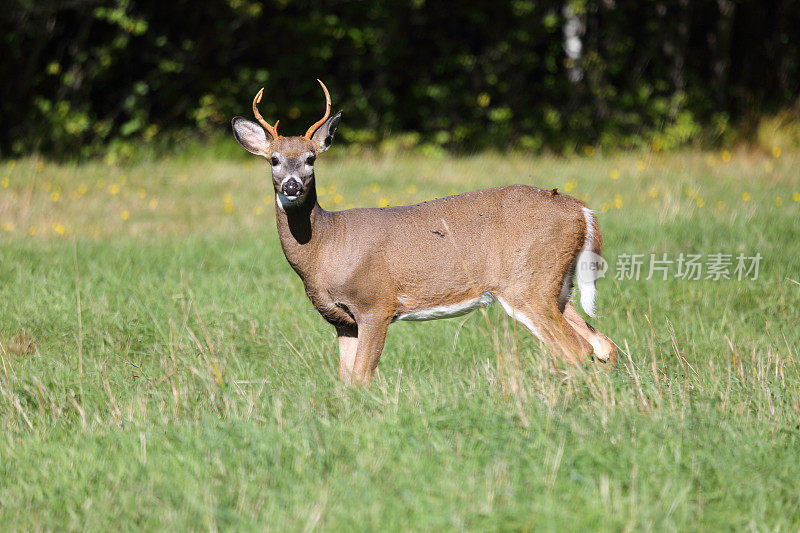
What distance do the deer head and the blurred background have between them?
8414 millimetres

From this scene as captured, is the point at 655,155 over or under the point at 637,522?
under

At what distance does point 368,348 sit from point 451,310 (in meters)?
0.48

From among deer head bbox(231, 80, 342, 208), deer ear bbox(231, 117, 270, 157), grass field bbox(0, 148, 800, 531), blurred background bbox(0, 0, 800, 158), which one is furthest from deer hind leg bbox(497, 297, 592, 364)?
blurred background bbox(0, 0, 800, 158)

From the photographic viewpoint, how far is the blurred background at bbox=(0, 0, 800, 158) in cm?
1273

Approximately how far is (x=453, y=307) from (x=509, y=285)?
0.98 ft

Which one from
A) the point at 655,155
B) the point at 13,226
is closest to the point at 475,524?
the point at 13,226

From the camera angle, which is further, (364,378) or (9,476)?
(364,378)

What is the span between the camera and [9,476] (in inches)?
140

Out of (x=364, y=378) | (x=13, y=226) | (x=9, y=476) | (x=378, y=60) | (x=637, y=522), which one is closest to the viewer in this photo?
(x=637, y=522)

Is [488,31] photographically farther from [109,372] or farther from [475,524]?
[475,524]

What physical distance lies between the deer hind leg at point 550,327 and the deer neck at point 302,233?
98cm

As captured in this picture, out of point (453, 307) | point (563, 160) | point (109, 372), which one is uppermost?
point (453, 307)

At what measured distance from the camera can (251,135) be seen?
4.84 meters

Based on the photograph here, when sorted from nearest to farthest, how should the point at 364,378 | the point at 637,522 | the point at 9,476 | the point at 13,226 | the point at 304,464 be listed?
the point at 637,522 → the point at 304,464 → the point at 9,476 → the point at 364,378 → the point at 13,226
